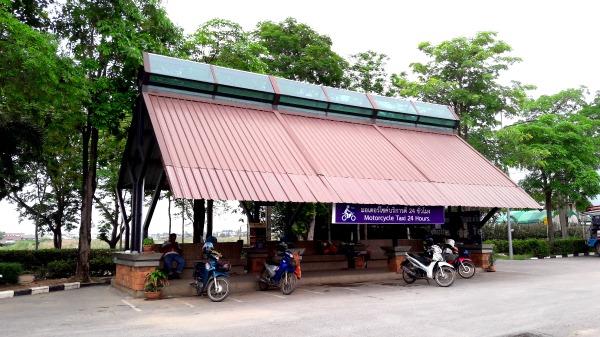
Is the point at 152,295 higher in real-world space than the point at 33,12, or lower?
lower

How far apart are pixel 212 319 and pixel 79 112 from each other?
949 cm

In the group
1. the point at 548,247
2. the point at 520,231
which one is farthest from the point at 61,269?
the point at 520,231

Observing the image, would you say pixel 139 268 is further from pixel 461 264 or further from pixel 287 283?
pixel 461 264

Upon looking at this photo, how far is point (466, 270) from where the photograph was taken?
14336mm

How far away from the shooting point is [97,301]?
10750 mm

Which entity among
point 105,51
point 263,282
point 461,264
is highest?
point 105,51

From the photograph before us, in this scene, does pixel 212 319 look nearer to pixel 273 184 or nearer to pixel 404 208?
pixel 273 184

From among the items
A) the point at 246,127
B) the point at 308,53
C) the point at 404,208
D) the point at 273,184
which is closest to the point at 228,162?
the point at 273,184

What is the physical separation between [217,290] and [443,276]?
586 centimetres

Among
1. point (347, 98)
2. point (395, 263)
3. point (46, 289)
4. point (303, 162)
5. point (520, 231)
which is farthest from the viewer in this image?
point (520, 231)

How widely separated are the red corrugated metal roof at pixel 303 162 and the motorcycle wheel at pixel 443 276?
1.88m

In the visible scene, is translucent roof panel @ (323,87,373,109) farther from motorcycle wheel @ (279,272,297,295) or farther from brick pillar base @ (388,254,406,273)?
motorcycle wheel @ (279,272,297,295)

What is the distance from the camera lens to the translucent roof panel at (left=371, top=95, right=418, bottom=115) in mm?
17359

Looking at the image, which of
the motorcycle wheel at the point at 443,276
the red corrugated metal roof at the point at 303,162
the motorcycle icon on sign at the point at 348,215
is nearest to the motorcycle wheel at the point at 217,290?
the red corrugated metal roof at the point at 303,162
